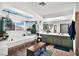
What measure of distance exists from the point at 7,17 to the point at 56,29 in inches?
34.3

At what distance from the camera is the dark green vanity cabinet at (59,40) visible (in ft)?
6.16

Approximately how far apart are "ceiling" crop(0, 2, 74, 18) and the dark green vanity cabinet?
374 millimetres

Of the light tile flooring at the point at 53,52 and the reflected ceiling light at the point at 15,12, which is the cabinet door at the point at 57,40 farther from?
the reflected ceiling light at the point at 15,12

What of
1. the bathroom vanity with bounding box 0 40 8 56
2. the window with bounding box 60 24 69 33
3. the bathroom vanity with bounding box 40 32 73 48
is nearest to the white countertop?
the bathroom vanity with bounding box 0 40 8 56

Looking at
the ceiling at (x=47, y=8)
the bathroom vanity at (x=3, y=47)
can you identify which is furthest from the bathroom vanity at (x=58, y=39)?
the bathroom vanity at (x=3, y=47)

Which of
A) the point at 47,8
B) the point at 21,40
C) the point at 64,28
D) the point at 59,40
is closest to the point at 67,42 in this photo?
the point at 59,40

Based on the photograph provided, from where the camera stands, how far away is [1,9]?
1.85 meters

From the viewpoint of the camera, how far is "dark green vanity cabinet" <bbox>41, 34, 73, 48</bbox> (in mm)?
1878

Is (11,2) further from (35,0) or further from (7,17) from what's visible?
(35,0)

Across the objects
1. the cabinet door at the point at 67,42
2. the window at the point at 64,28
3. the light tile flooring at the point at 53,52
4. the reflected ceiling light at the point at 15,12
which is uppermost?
the reflected ceiling light at the point at 15,12

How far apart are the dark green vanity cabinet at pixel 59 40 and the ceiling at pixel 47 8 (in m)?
0.37

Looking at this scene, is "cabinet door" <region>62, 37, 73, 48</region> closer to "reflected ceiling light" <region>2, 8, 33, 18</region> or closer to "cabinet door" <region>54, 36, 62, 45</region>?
"cabinet door" <region>54, 36, 62, 45</region>

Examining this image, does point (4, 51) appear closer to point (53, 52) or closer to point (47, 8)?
point (53, 52)

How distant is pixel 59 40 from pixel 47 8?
0.60m
